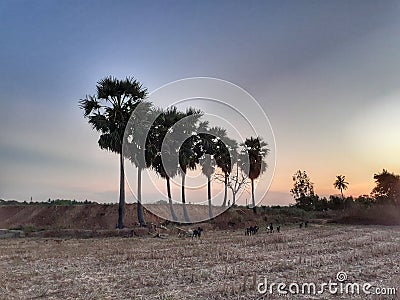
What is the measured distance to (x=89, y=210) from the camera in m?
37.1

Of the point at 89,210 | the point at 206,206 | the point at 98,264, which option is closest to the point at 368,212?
the point at 206,206

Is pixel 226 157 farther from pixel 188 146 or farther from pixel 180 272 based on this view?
pixel 180 272

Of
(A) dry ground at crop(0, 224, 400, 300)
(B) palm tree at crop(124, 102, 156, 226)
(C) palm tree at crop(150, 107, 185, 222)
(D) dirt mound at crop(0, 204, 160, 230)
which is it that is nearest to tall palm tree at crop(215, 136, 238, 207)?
(C) palm tree at crop(150, 107, 185, 222)

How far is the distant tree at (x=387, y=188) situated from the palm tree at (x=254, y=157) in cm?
1657

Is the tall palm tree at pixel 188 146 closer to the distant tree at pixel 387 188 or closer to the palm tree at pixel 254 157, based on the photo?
the palm tree at pixel 254 157

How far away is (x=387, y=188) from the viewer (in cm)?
5366

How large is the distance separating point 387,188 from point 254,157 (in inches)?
826

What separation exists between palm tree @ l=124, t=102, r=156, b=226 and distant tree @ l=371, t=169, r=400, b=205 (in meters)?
33.6

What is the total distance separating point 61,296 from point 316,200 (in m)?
58.9

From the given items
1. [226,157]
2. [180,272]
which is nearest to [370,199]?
[226,157]

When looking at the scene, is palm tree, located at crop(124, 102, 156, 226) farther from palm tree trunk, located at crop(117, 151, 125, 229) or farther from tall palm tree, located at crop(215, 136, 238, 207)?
tall palm tree, located at crop(215, 136, 238, 207)

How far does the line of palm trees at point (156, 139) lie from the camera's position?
29312mm

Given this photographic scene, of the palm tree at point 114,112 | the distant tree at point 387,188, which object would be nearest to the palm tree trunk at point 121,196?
the palm tree at point 114,112

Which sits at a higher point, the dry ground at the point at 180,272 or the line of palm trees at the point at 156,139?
the line of palm trees at the point at 156,139
